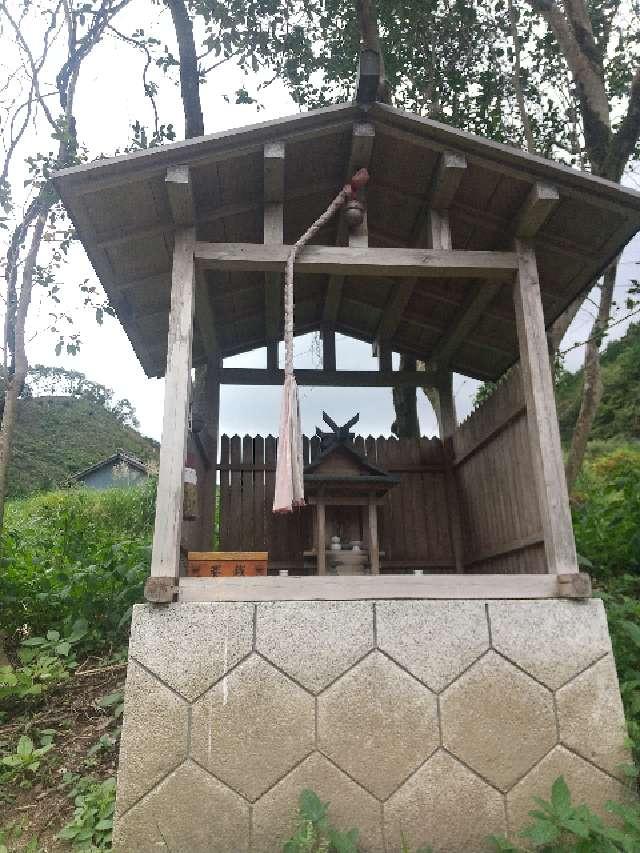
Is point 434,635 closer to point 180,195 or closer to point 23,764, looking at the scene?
point 23,764

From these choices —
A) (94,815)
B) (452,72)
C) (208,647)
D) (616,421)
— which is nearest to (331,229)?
(208,647)

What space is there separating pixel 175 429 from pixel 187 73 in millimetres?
6070

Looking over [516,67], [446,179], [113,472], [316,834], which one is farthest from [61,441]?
[316,834]

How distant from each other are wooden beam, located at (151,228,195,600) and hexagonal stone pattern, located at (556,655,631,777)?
2.14 m

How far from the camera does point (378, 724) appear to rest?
318 centimetres

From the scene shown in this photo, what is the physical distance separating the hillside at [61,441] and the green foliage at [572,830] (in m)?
22.4

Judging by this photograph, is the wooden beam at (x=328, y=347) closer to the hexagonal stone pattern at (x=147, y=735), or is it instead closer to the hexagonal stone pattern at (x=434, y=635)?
the hexagonal stone pattern at (x=434, y=635)

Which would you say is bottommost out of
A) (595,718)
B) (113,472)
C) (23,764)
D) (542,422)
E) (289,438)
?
(23,764)

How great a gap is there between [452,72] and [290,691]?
28.9 ft

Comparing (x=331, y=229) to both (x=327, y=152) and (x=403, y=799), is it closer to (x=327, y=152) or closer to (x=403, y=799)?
(x=327, y=152)

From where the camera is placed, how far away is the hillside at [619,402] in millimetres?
15336

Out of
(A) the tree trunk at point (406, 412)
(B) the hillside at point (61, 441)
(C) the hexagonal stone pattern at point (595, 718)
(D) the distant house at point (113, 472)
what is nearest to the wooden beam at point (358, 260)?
(C) the hexagonal stone pattern at point (595, 718)

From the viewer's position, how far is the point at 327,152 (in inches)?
166

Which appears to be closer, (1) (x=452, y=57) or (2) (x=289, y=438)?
(2) (x=289, y=438)
